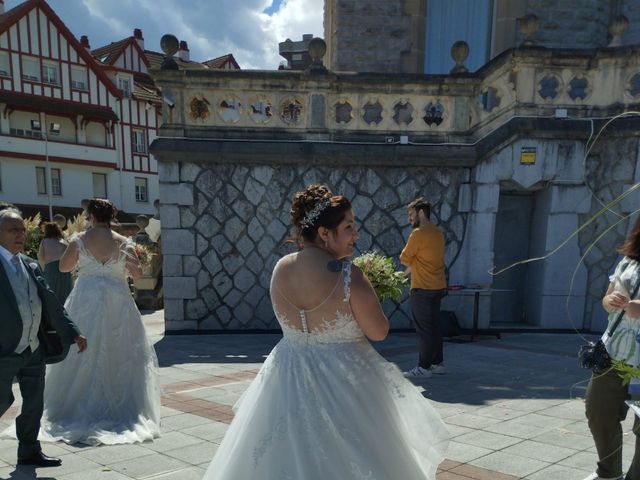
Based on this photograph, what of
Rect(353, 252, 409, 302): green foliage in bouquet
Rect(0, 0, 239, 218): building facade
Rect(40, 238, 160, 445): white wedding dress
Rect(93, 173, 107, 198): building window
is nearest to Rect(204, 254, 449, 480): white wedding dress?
Rect(40, 238, 160, 445): white wedding dress

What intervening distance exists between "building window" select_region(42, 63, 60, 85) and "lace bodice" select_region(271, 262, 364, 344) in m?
34.4

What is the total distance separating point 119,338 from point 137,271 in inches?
24.7

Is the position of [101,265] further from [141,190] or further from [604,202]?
[141,190]

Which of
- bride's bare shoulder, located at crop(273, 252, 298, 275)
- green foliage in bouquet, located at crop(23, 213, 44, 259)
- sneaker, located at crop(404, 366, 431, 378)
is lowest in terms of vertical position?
sneaker, located at crop(404, 366, 431, 378)

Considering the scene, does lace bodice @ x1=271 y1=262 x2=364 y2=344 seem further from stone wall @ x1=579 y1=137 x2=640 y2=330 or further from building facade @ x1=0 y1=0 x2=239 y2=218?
building facade @ x1=0 y1=0 x2=239 y2=218

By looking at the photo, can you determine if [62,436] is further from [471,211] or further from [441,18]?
[441,18]

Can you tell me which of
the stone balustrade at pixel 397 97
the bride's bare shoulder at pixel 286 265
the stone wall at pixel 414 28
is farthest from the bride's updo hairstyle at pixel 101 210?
the stone wall at pixel 414 28

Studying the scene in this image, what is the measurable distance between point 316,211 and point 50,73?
3484cm

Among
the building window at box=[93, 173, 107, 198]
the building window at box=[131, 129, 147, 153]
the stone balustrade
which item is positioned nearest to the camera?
the stone balustrade

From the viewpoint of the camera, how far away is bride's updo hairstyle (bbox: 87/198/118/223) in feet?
14.9

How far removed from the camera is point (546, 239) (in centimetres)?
846

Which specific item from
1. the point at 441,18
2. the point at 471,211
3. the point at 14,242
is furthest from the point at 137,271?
the point at 441,18

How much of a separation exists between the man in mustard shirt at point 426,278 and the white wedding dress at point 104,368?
3.13 meters

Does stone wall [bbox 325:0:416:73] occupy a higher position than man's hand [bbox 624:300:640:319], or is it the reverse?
stone wall [bbox 325:0:416:73]
